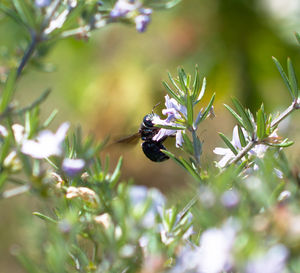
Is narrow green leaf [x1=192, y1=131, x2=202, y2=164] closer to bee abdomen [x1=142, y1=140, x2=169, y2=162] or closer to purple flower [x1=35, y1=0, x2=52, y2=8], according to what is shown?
purple flower [x1=35, y1=0, x2=52, y2=8]

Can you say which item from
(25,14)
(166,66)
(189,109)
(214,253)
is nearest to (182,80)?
(189,109)

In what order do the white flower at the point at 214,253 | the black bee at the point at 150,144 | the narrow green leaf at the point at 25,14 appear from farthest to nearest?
the black bee at the point at 150,144
the narrow green leaf at the point at 25,14
the white flower at the point at 214,253

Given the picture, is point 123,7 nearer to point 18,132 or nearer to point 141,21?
point 141,21

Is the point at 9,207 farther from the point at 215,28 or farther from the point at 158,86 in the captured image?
the point at 215,28

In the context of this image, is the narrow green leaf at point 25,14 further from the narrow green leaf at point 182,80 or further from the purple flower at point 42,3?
the narrow green leaf at point 182,80

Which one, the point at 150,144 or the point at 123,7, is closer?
A: the point at 123,7

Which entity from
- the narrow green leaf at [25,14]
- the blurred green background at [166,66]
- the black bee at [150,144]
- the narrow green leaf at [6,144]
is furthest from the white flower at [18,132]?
the blurred green background at [166,66]
